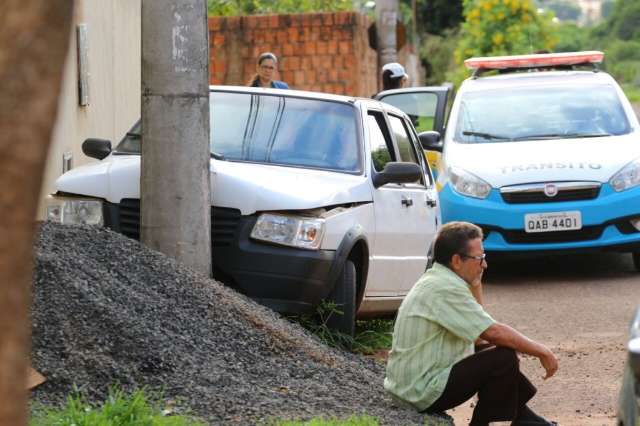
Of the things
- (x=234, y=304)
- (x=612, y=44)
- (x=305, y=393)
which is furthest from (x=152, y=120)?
(x=612, y=44)

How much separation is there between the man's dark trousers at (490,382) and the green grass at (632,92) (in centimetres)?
4104

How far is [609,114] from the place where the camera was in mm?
13523

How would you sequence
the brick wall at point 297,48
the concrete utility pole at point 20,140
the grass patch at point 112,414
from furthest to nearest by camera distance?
the brick wall at point 297,48 → the grass patch at point 112,414 → the concrete utility pole at point 20,140

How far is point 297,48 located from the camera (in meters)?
21.2

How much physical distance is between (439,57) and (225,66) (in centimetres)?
2495

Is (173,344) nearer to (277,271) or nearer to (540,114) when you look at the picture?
(277,271)

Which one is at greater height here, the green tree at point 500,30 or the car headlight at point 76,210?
the green tree at point 500,30

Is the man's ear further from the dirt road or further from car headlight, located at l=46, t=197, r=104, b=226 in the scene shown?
car headlight, located at l=46, t=197, r=104, b=226

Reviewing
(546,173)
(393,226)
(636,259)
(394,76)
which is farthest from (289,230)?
(394,76)

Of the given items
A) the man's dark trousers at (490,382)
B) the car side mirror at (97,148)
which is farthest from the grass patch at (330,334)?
the man's dark trousers at (490,382)

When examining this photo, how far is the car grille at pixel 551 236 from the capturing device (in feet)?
40.5

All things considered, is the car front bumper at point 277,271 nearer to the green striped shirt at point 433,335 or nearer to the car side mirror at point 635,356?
the green striped shirt at point 433,335

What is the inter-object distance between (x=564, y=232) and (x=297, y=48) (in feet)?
31.3

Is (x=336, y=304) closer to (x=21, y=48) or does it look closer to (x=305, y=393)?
(x=305, y=393)
